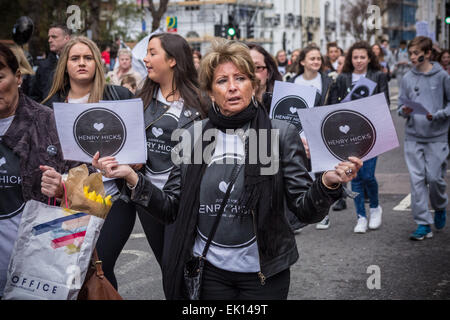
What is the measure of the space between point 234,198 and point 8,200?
1.06 m

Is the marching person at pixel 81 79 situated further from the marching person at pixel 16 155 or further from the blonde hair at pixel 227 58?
the blonde hair at pixel 227 58

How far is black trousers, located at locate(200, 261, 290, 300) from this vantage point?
9.65 ft

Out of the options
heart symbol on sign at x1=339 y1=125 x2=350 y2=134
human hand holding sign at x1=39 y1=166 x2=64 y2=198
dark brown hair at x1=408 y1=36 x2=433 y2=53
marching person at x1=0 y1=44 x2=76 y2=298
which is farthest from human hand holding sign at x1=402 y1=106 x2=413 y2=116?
human hand holding sign at x1=39 y1=166 x2=64 y2=198

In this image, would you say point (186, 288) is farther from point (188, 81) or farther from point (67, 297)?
point (188, 81)

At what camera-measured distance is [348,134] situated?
2707 millimetres

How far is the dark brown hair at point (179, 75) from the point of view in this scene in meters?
4.35

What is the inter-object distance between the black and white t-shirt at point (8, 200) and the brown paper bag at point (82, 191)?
0.90 feet

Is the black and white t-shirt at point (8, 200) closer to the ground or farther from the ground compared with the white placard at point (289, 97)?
closer to the ground

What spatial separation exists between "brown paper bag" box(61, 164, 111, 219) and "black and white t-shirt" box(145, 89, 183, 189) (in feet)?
3.87

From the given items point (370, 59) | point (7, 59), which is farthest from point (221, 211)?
point (370, 59)

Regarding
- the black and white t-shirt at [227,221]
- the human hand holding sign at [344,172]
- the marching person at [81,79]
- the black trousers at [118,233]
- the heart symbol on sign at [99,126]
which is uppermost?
the marching person at [81,79]

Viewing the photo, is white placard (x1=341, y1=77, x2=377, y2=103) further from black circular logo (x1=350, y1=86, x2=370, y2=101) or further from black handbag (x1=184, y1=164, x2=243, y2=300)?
black handbag (x1=184, y1=164, x2=243, y2=300)

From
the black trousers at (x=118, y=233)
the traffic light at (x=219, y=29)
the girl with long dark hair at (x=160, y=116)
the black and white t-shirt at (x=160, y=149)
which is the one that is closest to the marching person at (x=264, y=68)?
the girl with long dark hair at (x=160, y=116)

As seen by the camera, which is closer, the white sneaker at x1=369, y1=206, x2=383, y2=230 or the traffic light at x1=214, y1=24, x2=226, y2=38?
the white sneaker at x1=369, y1=206, x2=383, y2=230
